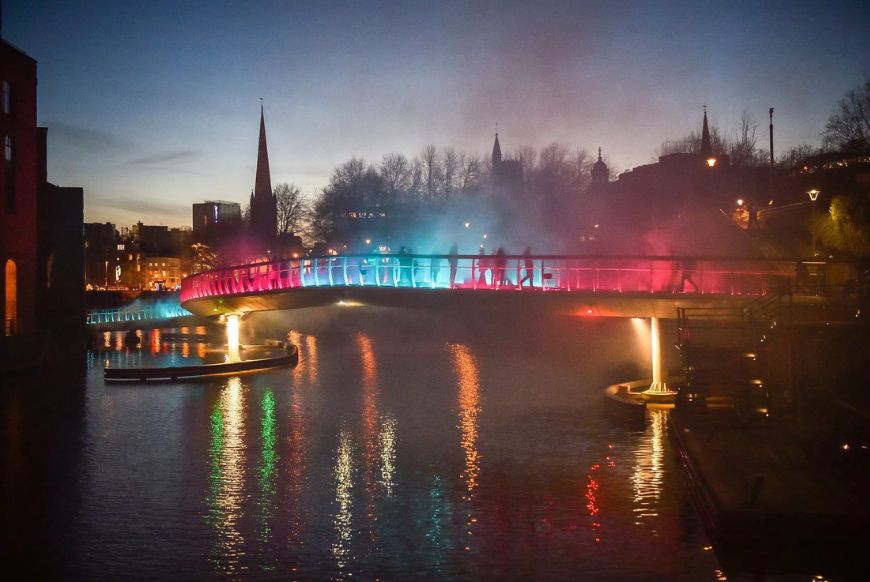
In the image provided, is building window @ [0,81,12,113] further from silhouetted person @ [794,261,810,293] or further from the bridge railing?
silhouetted person @ [794,261,810,293]

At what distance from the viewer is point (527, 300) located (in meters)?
30.5

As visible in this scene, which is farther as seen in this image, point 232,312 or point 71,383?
point 232,312

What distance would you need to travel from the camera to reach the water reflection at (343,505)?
50.3 ft

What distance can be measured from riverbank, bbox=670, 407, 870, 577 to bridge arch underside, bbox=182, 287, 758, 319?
7267mm

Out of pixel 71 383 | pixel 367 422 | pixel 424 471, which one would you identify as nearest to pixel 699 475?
pixel 424 471

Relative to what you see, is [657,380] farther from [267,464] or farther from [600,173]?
[600,173]

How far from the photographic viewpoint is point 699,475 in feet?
59.5

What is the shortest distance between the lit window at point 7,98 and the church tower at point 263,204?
6248 cm

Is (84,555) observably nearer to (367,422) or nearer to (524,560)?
(524,560)

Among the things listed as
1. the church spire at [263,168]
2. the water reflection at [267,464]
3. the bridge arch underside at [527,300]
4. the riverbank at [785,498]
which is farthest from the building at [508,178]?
the church spire at [263,168]

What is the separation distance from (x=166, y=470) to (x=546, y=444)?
10.2m

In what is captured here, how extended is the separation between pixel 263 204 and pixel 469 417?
101088mm

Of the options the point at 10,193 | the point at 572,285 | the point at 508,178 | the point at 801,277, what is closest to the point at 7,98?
the point at 10,193

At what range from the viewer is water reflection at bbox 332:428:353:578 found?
50.3 ft
